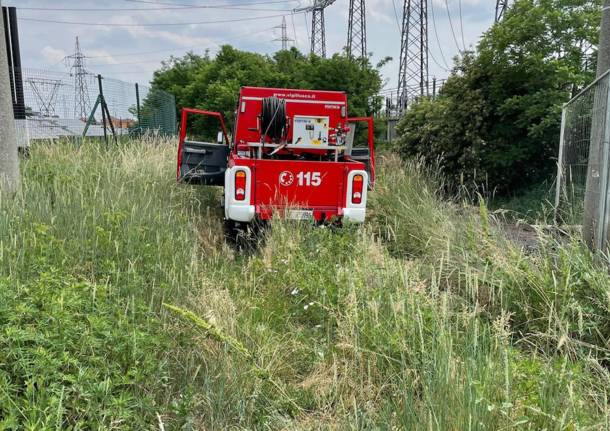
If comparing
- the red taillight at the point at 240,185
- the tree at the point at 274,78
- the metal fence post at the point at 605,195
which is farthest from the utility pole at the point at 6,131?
the tree at the point at 274,78

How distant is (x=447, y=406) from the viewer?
6.08 feet

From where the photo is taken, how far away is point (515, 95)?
29.0 feet

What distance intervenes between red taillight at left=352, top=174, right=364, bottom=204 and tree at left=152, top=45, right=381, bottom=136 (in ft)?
30.9

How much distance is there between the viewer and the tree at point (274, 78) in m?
16.2

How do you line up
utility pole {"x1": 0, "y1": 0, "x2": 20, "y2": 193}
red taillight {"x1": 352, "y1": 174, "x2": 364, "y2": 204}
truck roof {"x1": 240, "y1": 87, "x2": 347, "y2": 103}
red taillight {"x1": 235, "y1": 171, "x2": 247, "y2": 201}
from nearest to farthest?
utility pole {"x1": 0, "y1": 0, "x2": 20, "y2": 193}
red taillight {"x1": 235, "y1": 171, "x2": 247, "y2": 201}
red taillight {"x1": 352, "y1": 174, "x2": 364, "y2": 204}
truck roof {"x1": 240, "y1": 87, "x2": 347, "y2": 103}

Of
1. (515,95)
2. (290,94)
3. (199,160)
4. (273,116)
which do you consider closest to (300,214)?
(273,116)

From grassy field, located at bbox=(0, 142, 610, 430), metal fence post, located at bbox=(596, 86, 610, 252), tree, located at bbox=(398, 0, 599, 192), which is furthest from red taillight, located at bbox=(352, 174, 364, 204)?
metal fence post, located at bbox=(596, 86, 610, 252)

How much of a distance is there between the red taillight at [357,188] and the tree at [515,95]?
212 centimetres

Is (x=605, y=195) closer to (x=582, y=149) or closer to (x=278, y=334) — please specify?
(x=582, y=149)

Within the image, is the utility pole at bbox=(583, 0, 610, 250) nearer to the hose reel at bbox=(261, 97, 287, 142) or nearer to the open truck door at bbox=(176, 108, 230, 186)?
the hose reel at bbox=(261, 97, 287, 142)

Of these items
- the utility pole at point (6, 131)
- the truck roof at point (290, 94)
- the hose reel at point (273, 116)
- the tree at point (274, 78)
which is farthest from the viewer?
the tree at point (274, 78)

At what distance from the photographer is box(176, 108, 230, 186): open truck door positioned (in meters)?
6.83

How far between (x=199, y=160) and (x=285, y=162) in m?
1.68

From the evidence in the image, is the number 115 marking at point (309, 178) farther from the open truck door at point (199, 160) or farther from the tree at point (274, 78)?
the tree at point (274, 78)
